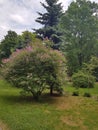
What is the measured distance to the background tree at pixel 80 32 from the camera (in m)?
27.3

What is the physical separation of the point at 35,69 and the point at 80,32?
1479cm

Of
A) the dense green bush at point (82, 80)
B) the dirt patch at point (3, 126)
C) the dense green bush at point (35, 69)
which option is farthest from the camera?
the dense green bush at point (82, 80)

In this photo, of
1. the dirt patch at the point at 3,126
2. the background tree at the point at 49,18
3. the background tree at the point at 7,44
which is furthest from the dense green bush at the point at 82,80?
the background tree at the point at 49,18

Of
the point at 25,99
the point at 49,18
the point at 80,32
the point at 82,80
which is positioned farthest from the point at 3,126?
the point at 49,18

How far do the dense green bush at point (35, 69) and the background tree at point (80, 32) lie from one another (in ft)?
41.9

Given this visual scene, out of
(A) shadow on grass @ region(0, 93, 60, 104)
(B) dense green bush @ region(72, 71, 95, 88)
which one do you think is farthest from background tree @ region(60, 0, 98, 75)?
(A) shadow on grass @ region(0, 93, 60, 104)

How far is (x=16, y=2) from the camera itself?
19.5 meters

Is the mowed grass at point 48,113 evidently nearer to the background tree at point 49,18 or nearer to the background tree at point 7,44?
the background tree at point 7,44

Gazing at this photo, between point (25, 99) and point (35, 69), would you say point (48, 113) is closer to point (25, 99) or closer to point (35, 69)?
point (25, 99)

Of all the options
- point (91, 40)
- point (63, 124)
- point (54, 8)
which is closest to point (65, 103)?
point (63, 124)

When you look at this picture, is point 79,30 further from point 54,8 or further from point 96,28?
point 54,8

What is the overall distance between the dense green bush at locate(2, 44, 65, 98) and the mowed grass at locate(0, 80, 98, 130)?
0.98 m

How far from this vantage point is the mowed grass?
1024 centimetres

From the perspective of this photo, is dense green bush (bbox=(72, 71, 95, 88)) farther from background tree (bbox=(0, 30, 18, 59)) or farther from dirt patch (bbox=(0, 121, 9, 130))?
background tree (bbox=(0, 30, 18, 59))
